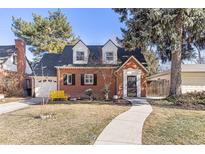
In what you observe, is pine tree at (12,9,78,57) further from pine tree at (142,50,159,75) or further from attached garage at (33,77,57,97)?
pine tree at (142,50,159,75)

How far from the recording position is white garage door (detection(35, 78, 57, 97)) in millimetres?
9789

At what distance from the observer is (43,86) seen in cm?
978

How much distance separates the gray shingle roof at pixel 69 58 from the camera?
10648 millimetres

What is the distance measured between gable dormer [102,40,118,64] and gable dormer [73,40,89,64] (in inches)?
30.6

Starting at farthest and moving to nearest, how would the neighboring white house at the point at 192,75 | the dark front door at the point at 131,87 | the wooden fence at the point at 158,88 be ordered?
the neighboring white house at the point at 192,75
the wooden fence at the point at 158,88
the dark front door at the point at 131,87

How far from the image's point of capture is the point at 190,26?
441 inches

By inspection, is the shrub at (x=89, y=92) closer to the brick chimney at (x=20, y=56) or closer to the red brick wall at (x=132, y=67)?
the red brick wall at (x=132, y=67)

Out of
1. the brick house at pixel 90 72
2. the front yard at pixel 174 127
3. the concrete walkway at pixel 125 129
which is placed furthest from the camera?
the brick house at pixel 90 72

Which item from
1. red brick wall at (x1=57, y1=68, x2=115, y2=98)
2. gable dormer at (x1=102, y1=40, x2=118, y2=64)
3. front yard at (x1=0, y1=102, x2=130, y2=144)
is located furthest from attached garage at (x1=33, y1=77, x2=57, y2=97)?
gable dormer at (x1=102, y1=40, x2=118, y2=64)

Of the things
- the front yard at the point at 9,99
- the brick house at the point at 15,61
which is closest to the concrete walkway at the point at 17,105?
the front yard at the point at 9,99

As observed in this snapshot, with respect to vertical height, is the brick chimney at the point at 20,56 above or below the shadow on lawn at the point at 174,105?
above

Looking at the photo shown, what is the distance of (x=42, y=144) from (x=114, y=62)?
672 centimetres

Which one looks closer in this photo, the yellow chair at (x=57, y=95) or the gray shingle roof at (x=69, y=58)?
the yellow chair at (x=57, y=95)
